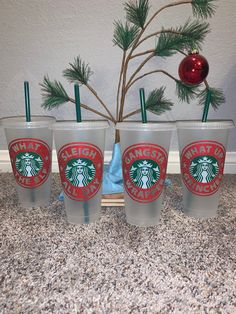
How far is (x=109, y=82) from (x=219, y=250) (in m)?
0.69

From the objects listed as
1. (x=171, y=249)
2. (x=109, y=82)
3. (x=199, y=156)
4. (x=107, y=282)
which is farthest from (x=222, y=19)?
(x=107, y=282)

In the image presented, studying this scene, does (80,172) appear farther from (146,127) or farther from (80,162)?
(146,127)

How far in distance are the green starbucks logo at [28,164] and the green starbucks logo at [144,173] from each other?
256 mm

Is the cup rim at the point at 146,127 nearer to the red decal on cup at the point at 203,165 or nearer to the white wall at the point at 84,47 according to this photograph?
the red decal on cup at the point at 203,165

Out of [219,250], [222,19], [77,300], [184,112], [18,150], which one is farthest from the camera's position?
[184,112]

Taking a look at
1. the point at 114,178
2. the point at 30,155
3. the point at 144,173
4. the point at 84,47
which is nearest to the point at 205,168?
the point at 144,173

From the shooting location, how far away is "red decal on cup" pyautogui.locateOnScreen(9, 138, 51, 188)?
706 millimetres

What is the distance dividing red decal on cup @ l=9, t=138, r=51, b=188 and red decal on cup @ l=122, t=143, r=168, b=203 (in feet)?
0.74

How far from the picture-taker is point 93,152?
24.7 inches

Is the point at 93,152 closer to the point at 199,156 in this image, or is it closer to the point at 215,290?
the point at 199,156

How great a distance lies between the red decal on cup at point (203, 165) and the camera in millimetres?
639

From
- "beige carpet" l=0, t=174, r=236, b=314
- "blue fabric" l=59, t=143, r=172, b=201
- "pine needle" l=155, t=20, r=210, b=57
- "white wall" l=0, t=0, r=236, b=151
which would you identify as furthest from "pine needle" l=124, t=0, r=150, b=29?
"beige carpet" l=0, t=174, r=236, b=314

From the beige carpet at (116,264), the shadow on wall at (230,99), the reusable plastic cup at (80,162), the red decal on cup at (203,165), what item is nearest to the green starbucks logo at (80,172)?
the reusable plastic cup at (80,162)

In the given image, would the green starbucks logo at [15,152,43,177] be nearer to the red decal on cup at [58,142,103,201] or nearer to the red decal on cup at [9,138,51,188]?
the red decal on cup at [9,138,51,188]
